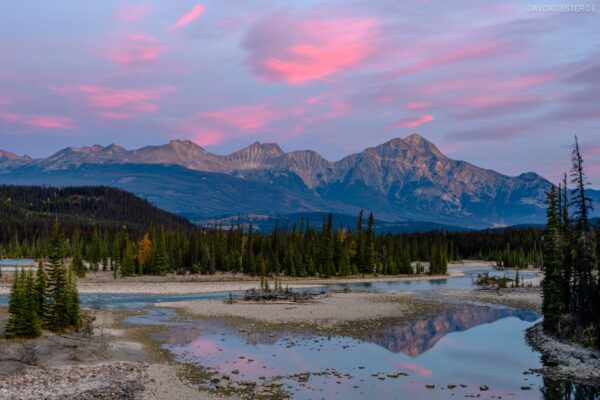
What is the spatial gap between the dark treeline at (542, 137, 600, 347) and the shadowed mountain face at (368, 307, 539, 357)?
30.9 ft

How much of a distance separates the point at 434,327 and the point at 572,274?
14.4 meters

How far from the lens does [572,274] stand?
5375cm

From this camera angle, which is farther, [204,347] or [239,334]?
[239,334]

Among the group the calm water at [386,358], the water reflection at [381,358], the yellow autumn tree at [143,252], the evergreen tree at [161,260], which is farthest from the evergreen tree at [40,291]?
the evergreen tree at [161,260]

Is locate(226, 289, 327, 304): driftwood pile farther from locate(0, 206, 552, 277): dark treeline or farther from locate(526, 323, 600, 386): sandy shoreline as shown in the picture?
locate(0, 206, 552, 277): dark treeline

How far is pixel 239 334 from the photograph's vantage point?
168 ft

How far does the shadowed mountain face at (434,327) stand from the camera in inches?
1858

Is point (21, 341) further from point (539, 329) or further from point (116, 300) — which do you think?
point (539, 329)

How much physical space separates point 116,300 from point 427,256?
421ft

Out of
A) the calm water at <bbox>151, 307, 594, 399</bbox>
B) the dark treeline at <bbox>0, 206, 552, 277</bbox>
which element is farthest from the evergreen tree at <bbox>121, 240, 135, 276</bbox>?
the calm water at <bbox>151, 307, 594, 399</bbox>

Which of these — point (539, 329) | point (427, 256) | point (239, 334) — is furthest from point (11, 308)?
point (427, 256)

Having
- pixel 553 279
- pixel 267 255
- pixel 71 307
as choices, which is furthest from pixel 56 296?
pixel 267 255

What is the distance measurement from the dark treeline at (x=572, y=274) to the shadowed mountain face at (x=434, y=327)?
9424mm

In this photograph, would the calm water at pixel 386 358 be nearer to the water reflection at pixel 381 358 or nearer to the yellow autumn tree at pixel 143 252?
the water reflection at pixel 381 358
